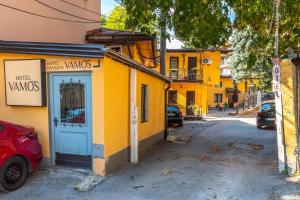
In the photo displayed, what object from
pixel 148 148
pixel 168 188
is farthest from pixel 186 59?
pixel 168 188

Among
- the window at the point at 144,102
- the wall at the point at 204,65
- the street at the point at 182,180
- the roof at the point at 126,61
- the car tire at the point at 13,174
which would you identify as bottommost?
the street at the point at 182,180

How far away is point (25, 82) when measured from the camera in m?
8.69

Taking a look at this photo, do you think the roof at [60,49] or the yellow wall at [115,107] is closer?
the roof at [60,49]

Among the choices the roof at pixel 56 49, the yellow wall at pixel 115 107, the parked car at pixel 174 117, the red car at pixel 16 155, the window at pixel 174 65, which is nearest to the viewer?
the red car at pixel 16 155

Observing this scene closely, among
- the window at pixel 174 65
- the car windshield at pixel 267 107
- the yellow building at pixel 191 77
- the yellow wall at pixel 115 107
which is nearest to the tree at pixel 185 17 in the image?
the yellow wall at pixel 115 107

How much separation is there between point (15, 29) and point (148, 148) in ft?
19.5

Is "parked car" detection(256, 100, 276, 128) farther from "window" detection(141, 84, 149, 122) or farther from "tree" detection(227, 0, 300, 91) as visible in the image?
"window" detection(141, 84, 149, 122)

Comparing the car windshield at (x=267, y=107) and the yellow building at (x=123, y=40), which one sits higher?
the yellow building at (x=123, y=40)

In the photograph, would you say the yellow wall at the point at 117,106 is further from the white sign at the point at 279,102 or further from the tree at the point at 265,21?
the white sign at the point at 279,102

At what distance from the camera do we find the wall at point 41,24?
35.4 ft

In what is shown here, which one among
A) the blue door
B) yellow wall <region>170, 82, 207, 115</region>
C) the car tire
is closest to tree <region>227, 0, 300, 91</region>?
the blue door

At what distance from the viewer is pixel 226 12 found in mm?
11234

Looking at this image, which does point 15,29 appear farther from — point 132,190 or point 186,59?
point 186,59

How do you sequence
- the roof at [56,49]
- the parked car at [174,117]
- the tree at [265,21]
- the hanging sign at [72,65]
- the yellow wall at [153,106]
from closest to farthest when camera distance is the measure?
the roof at [56,49] < the hanging sign at [72,65] < the tree at [265,21] < the yellow wall at [153,106] < the parked car at [174,117]
